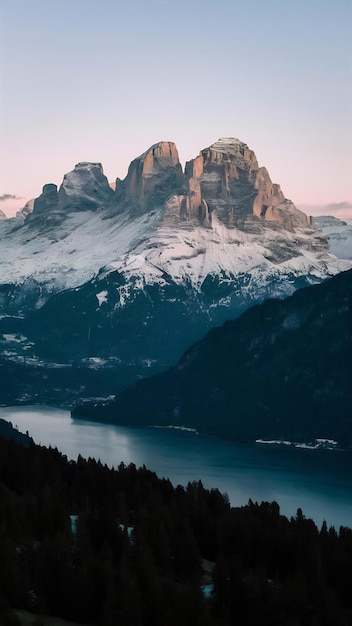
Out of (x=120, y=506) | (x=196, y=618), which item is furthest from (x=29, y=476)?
(x=196, y=618)

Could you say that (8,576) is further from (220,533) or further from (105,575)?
(220,533)

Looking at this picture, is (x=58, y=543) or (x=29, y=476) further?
(x=29, y=476)

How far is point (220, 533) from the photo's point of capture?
95.9 m

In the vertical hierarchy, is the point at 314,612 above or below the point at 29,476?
below

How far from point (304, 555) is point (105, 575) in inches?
803

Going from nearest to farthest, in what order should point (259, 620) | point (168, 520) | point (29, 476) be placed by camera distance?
point (259, 620)
point (168, 520)
point (29, 476)

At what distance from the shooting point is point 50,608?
74.8 m

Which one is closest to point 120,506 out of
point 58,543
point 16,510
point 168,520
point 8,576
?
point 168,520

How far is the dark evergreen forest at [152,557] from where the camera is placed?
246 feet

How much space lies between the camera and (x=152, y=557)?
275 feet

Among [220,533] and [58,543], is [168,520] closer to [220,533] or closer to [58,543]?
[220,533]

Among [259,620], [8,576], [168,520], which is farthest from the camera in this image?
[168,520]

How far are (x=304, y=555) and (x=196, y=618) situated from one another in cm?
2083

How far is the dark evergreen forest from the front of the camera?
246ft
